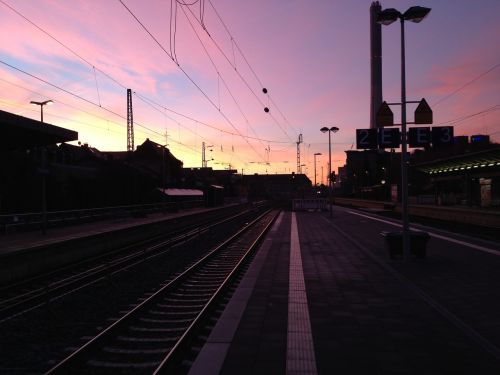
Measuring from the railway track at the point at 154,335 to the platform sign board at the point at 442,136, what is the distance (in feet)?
20.9

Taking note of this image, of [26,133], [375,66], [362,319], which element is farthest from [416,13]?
[375,66]

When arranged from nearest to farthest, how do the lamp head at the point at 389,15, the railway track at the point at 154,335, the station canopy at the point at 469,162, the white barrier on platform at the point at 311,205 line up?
the railway track at the point at 154,335 → the lamp head at the point at 389,15 → the station canopy at the point at 469,162 → the white barrier on platform at the point at 311,205

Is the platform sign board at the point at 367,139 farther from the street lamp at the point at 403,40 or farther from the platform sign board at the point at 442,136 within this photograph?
the platform sign board at the point at 442,136

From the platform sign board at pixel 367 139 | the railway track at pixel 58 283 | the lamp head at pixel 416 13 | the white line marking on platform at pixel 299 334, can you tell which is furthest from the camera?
the platform sign board at pixel 367 139

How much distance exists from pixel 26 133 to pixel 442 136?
1195 centimetres

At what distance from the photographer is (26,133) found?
15.3m

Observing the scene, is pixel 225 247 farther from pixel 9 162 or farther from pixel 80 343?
pixel 9 162

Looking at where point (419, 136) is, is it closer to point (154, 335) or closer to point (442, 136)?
point (442, 136)

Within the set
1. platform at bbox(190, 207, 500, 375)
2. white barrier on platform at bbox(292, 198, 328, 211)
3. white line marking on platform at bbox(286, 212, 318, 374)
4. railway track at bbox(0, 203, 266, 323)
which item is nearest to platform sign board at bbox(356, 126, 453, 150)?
platform at bbox(190, 207, 500, 375)

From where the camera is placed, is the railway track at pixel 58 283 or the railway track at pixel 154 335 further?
the railway track at pixel 58 283

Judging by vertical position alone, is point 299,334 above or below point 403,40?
below

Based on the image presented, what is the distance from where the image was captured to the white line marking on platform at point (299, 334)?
5297 millimetres

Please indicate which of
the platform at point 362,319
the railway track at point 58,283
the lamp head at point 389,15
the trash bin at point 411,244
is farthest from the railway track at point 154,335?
the lamp head at point 389,15

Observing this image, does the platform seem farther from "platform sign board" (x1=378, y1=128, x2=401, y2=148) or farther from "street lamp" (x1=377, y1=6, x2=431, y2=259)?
"platform sign board" (x1=378, y1=128, x2=401, y2=148)
